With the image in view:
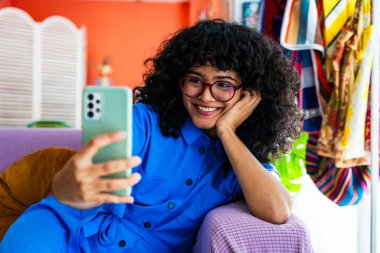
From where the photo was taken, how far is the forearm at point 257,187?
3.59 feet

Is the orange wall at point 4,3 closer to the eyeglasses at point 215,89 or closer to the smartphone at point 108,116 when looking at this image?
the eyeglasses at point 215,89

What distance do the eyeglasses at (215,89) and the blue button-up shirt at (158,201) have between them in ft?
0.40

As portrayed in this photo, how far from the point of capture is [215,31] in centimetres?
128

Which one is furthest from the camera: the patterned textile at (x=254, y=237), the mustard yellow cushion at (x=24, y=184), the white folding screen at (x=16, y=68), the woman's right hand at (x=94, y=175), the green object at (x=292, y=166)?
the white folding screen at (x=16, y=68)

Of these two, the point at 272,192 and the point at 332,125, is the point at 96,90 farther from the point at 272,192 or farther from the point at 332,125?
the point at 332,125

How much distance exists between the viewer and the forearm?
1096 millimetres

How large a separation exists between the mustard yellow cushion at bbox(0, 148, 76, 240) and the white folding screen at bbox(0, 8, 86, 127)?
3.32 m

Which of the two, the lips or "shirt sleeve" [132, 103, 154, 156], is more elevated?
the lips

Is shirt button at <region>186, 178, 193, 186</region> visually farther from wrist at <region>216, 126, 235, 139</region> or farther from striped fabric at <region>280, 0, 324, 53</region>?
striped fabric at <region>280, 0, 324, 53</region>

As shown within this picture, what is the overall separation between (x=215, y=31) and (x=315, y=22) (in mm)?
551

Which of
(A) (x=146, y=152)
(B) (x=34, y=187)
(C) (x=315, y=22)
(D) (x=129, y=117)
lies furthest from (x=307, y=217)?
(D) (x=129, y=117)

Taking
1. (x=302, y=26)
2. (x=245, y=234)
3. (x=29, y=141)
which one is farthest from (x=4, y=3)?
(x=245, y=234)

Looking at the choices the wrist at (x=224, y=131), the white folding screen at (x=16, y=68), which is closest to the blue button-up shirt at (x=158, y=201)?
the wrist at (x=224, y=131)

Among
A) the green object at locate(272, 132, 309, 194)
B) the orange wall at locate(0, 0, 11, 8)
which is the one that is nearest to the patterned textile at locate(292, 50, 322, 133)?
the green object at locate(272, 132, 309, 194)
